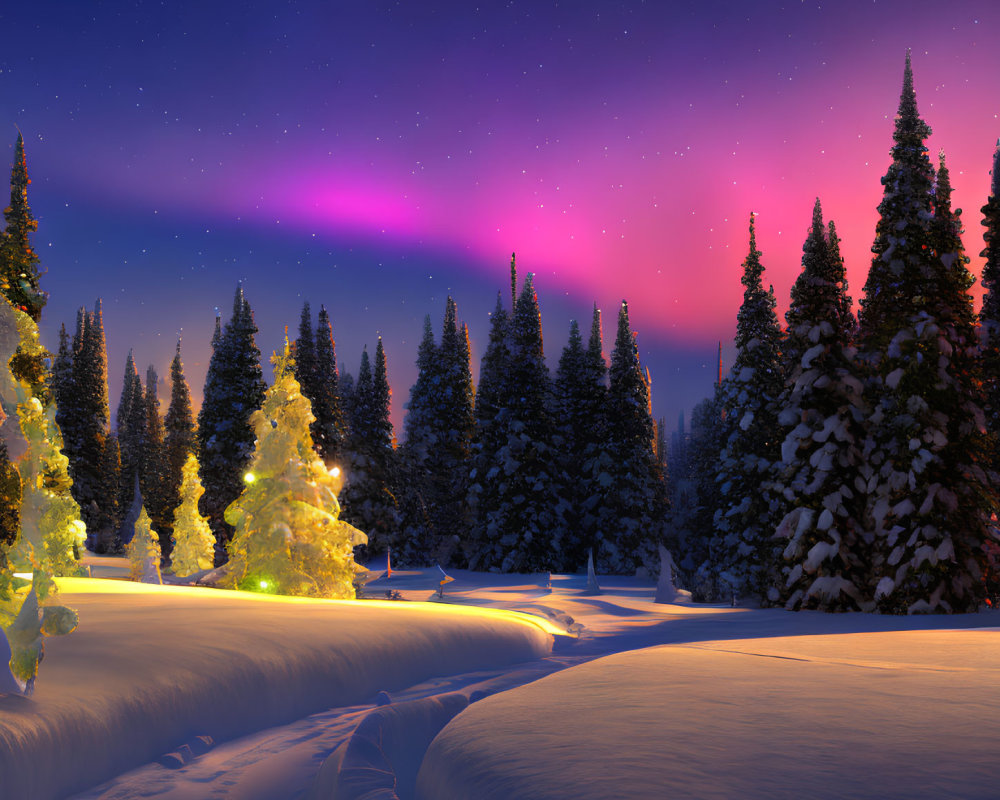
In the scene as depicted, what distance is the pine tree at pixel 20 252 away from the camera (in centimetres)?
2105

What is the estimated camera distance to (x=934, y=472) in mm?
17516

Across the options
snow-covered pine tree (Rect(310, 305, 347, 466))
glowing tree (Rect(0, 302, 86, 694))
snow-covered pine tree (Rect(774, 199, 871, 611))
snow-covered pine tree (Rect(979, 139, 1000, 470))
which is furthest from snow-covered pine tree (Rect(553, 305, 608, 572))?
glowing tree (Rect(0, 302, 86, 694))

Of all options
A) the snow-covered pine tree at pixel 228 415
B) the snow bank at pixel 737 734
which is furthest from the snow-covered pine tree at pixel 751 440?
the snow-covered pine tree at pixel 228 415

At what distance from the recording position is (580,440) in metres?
42.0

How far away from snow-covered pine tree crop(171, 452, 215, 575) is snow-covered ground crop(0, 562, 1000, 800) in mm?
24873

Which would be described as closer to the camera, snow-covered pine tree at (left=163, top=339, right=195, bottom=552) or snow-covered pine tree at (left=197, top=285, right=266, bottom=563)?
snow-covered pine tree at (left=197, top=285, right=266, bottom=563)

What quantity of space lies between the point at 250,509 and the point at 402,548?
26.7 meters

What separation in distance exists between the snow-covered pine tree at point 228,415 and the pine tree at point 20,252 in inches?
504

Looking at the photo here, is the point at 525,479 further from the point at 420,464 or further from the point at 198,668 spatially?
the point at 198,668

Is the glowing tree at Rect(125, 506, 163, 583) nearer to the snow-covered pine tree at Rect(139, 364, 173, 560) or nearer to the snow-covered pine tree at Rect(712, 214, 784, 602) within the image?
the snow-covered pine tree at Rect(139, 364, 173, 560)

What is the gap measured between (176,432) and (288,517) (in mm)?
48253

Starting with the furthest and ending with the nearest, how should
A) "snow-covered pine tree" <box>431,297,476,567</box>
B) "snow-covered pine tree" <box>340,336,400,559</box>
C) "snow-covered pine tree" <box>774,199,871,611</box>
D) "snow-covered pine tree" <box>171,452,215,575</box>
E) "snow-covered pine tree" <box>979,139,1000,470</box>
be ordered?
1. "snow-covered pine tree" <box>431,297,476,567</box>
2. "snow-covered pine tree" <box>340,336,400,559</box>
3. "snow-covered pine tree" <box>171,452,215,575</box>
4. "snow-covered pine tree" <box>979,139,1000,470</box>
5. "snow-covered pine tree" <box>774,199,871,611</box>

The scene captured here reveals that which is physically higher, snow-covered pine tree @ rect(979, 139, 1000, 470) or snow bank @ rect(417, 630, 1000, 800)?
snow-covered pine tree @ rect(979, 139, 1000, 470)

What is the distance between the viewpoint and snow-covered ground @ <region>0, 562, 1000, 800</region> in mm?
3537
